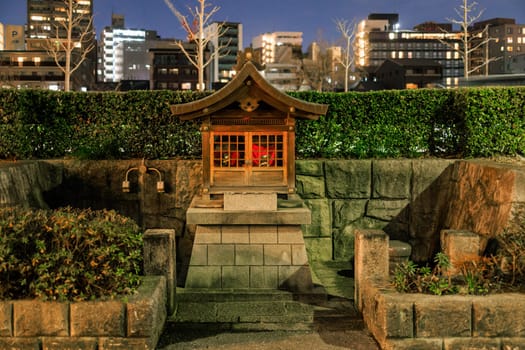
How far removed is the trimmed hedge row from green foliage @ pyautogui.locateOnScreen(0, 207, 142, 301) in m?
6.71

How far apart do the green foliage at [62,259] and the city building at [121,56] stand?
343 ft

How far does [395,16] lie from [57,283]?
294ft

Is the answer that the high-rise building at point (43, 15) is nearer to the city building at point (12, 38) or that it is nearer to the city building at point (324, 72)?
the city building at point (12, 38)

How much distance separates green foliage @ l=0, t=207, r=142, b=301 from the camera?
6.17 meters

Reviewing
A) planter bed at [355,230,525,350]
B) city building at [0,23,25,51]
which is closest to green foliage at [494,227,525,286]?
planter bed at [355,230,525,350]

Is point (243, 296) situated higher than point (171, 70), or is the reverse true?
point (171, 70)

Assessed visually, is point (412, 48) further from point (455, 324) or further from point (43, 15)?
point (455, 324)

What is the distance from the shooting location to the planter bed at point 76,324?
6.12 metres

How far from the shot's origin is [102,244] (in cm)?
663

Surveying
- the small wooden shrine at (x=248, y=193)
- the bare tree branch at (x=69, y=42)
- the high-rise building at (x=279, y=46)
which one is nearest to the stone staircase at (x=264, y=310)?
the small wooden shrine at (x=248, y=193)

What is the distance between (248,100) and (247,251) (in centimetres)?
288

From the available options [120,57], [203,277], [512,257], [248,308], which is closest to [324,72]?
[203,277]

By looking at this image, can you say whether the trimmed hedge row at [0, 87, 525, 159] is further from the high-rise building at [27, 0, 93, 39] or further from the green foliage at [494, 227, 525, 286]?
the high-rise building at [27, 0, 93, 39]

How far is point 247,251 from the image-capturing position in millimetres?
9289
